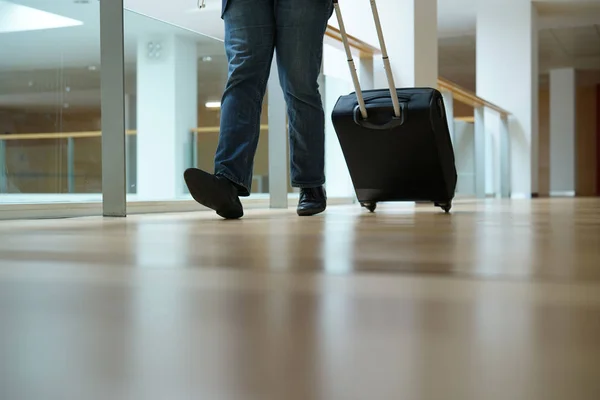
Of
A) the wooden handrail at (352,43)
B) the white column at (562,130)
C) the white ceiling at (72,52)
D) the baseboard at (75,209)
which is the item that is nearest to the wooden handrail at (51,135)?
the white ceiling at (72,52)

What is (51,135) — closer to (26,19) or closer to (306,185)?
(26,19)

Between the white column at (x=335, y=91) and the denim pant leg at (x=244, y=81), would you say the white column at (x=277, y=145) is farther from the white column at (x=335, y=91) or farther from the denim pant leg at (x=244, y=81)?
the denim pant leg at (x=244, y=81)

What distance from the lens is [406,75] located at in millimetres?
5055

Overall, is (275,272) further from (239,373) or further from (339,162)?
(339,162)

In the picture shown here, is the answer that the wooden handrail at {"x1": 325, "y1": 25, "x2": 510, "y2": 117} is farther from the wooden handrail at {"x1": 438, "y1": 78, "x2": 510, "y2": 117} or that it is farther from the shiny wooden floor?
the shiny wooden floor

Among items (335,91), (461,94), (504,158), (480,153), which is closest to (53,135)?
(335,91)

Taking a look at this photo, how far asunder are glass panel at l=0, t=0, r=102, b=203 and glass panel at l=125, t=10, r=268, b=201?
364mm

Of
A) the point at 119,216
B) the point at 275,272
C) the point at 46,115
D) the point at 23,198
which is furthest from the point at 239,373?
the point at 46,115

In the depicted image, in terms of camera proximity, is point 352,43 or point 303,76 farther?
point 352,43

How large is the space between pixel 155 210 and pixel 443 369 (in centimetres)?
270

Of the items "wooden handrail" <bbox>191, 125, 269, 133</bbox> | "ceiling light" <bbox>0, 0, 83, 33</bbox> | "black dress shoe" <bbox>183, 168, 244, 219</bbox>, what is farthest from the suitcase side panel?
"wooden handrail" <bbox>191, 125, 269, 133</bbox>

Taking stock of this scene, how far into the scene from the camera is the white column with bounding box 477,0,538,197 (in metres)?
9.05

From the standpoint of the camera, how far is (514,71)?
9234 mm

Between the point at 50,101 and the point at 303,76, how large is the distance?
5.31ft
